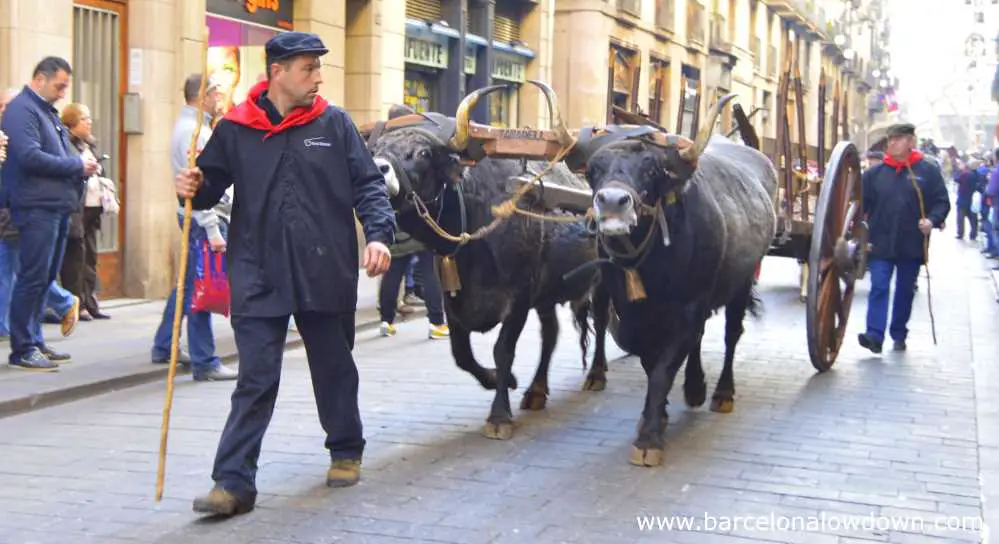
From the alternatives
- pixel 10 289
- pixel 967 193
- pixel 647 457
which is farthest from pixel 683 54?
pixel 647 457

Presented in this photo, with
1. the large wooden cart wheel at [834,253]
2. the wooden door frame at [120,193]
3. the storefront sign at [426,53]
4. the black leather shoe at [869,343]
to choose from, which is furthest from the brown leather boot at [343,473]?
the storefront sign at [426,53]

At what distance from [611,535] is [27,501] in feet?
8.24

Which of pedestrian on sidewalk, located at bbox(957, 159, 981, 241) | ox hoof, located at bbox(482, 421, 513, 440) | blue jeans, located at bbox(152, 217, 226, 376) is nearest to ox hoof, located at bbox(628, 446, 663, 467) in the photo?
ox hoof, located at bbox(482, 421, 513, 440)

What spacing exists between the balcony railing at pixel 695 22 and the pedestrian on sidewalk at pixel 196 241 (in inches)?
955

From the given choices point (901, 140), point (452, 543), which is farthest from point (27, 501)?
point (901, 140)

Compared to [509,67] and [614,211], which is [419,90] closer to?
[509,67]

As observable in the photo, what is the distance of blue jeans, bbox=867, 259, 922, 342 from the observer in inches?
408

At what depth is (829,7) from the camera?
57.9 m

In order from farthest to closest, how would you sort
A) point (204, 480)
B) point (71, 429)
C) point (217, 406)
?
point (217, 406)
point (71, 429)
point (204, 480)

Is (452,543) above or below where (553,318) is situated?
below

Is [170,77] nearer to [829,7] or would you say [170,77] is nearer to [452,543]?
[452,543]

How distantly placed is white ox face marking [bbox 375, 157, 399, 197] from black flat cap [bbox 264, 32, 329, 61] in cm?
122

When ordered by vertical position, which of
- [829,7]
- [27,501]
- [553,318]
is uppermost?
[829,7]

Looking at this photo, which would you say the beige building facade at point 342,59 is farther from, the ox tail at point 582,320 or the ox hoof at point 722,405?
the ox hoof at point 722,405
